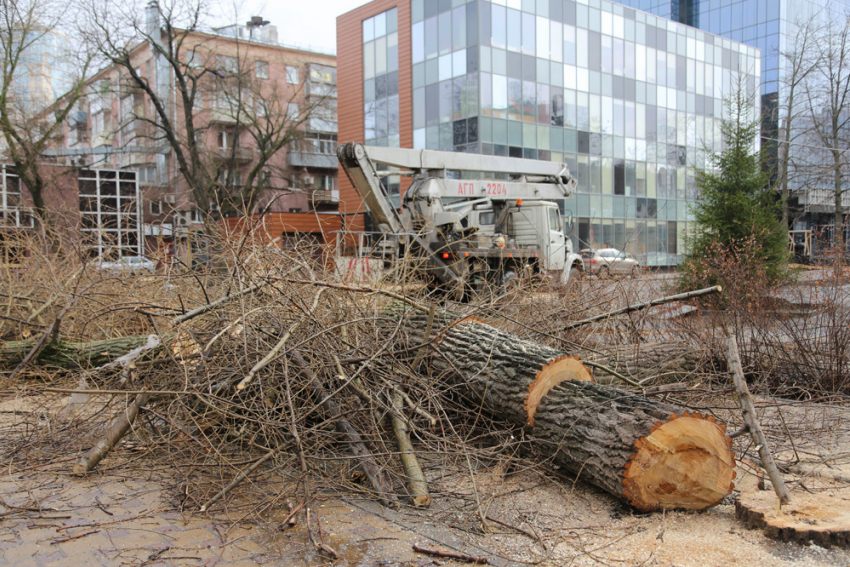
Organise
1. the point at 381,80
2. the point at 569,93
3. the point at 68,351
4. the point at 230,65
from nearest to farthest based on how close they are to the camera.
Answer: the point at 68,351
the point at 569,93
the point at 230,65
the point at 381,80

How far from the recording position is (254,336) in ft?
14.8

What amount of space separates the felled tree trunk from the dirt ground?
2357 millimetres

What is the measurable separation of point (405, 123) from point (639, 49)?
13.2 metres

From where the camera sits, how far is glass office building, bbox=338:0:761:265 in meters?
28.4

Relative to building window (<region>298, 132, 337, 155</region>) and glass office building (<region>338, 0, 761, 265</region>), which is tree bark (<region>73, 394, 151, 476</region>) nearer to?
glass office building (<region>338, 0, 761, 265</region>)

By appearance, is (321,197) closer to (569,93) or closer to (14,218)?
(14,218)

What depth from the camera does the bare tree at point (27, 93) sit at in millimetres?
20984

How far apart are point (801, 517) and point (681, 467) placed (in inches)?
24.1

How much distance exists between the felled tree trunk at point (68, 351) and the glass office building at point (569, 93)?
22686 mm

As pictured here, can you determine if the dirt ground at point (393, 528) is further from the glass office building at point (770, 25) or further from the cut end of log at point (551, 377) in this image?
the glass office building at point (770, 25)

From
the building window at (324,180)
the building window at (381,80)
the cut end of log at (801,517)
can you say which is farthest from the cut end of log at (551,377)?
the building window at (324,180)

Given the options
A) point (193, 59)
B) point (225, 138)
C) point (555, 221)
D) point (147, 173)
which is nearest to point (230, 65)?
point (193, 59)

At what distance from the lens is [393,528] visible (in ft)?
11.9

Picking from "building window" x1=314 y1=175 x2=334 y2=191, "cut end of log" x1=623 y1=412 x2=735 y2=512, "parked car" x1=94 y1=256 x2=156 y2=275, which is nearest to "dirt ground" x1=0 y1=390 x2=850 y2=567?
"cut end of log" x1=623 y1=412 x2=735 y2=512
